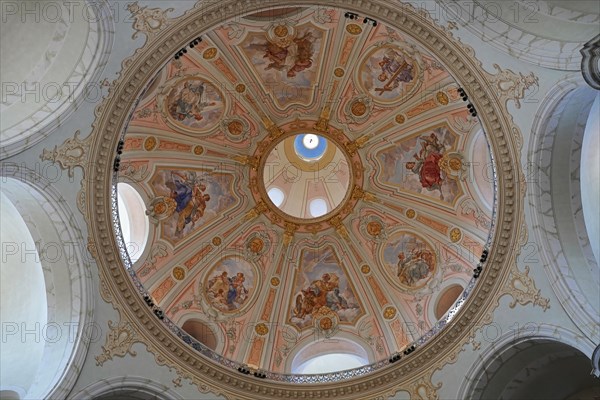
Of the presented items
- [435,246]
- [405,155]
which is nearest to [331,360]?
[435,246]

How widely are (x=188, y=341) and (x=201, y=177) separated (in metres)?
5.54

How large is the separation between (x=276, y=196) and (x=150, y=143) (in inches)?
176

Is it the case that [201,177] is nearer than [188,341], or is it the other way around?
[188,341]

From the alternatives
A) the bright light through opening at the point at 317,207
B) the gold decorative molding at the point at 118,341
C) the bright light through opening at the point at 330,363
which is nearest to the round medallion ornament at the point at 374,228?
the bright light through opening at the point at 317,207

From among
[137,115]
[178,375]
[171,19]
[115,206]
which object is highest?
[137,115]

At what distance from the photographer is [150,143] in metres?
18.1

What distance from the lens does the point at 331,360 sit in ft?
58.7

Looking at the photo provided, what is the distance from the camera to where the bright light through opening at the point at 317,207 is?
20.7 meters

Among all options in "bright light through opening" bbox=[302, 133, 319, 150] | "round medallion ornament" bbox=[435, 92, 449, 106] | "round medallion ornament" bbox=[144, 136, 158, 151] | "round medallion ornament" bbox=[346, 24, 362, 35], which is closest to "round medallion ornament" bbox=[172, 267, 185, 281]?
"round medallion ornament" bbox=[144, 136, 158, 151]

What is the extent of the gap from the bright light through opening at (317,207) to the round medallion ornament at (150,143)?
5.15 meters

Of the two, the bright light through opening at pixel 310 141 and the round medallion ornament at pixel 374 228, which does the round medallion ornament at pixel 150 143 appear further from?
the round medallion ornament at pixel 374 228

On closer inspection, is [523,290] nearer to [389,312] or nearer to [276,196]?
[389,312]

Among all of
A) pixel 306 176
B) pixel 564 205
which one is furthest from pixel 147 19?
pixel 306 176

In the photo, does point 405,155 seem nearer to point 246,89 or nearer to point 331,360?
point 246,89
